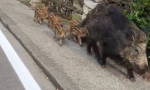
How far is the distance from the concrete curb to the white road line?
0.32 metres

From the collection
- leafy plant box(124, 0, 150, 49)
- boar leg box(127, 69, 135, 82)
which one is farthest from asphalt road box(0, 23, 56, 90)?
leafy plant box(124, 0, 150, 49)

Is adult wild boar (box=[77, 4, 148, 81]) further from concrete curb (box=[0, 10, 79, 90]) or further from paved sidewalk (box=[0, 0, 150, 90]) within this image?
concrete curb (box=[0, 10, 79, 90])

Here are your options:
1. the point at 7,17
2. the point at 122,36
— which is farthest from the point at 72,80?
the point at 7,17

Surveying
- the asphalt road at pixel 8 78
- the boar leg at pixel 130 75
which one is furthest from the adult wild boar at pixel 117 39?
the asphalt road at pixel 8 78

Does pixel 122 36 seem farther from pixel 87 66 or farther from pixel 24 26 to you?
pixel 24 26

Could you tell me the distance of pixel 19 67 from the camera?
217 inches

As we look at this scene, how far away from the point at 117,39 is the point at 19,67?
7.12ft

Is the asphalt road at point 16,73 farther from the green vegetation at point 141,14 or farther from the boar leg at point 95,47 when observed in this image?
the green vegetation at point 141,14

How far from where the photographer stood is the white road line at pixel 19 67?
4.75 metres

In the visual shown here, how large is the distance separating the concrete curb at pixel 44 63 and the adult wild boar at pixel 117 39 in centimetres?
105

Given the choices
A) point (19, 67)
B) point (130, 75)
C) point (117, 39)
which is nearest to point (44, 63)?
point (19, 67)

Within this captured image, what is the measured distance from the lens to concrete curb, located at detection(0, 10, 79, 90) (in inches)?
182

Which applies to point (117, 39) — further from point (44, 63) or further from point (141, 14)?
point (44, 63)

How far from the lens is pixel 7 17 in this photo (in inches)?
373
